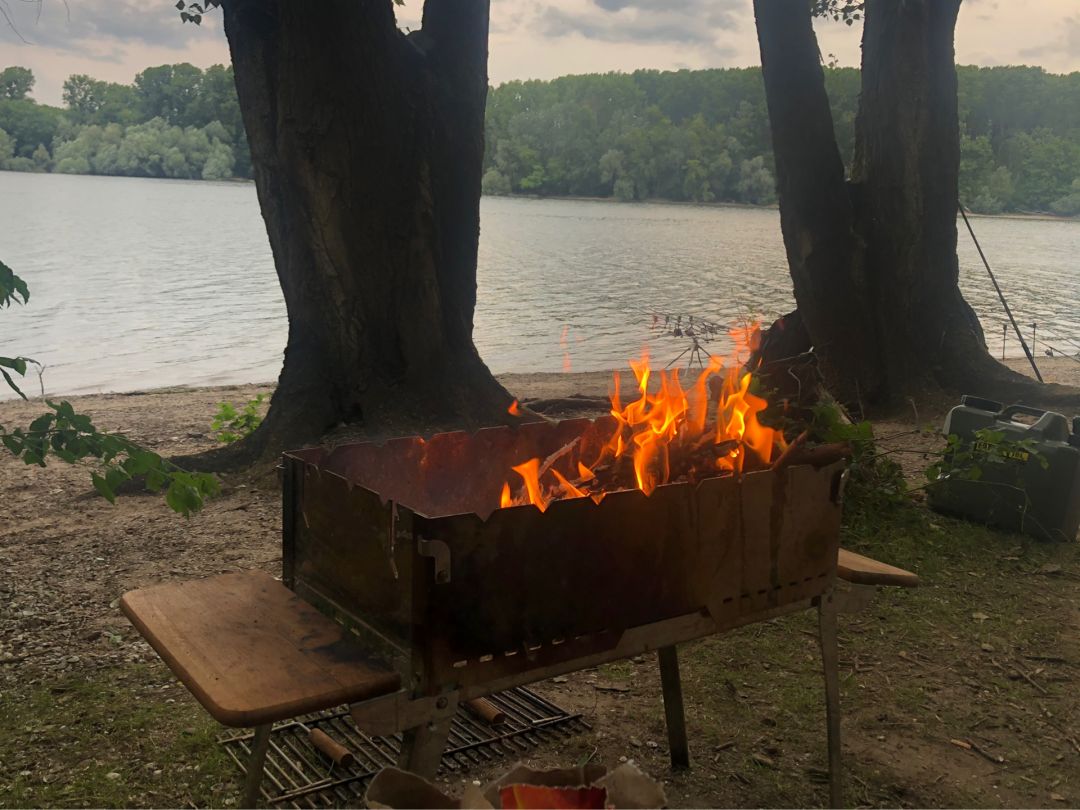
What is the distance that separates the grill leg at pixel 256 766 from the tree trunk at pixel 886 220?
20.2 ft

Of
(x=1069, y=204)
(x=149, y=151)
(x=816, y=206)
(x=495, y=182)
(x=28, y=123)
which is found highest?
(x=28, y=123)

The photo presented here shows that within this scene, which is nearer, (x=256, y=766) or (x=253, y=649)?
(x=253, y=649)

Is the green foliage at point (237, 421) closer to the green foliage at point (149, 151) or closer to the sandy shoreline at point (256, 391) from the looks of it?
the sandy shoreline at point (256, 391)

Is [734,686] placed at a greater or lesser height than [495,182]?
lesser

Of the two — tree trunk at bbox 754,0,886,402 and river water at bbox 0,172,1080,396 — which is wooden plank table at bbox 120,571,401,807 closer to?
tree trunk at bbox 754,0,886,402

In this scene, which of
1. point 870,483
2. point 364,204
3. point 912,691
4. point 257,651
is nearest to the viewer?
point 257,651

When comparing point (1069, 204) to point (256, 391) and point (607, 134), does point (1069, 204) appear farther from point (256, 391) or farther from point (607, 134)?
point (256, 391)

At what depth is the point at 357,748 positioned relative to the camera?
10.3 ft

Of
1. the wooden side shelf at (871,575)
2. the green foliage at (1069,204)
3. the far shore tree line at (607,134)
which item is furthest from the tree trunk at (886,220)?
the green foliage at (1069,204)

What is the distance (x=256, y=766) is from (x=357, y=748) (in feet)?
2.39

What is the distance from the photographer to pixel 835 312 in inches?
302

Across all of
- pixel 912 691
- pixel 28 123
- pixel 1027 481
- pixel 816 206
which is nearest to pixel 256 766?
pixel 912 691

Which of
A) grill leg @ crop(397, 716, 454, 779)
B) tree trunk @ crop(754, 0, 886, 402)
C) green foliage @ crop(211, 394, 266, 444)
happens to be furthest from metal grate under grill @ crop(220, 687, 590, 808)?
tree trunk @ crop(754, 0, 886, 402)

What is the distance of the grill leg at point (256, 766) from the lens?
2391 millimetres
